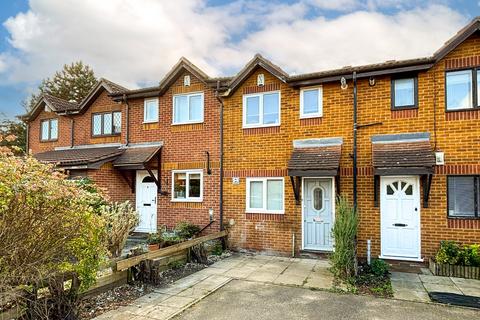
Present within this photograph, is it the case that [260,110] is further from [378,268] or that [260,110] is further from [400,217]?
[378,268]

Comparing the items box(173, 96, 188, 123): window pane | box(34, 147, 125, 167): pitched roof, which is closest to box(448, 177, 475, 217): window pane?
box(173, 96, 188, 123): window pane

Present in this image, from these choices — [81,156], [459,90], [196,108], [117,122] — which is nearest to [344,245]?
[459,90]

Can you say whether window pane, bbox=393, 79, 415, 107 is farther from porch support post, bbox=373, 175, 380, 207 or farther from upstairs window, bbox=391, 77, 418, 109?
porch support post, bbox=373, 175, 380, 207

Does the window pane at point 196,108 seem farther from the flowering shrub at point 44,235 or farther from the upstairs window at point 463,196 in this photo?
the upstairs window at point 463,196

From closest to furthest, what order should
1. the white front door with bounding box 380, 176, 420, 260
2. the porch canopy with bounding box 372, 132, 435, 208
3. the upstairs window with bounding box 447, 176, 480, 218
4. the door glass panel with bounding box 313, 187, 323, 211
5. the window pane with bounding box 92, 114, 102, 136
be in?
1. the porch canopy with bounding box 372, 132, 435, 208
2. the upstairs window with bounding box 447, 176, 480, 218
3. the white front door with bounding box 380, 176, 420, 260
4. the door glass panel with bounding box 313, 187, 323, 211
5. the window pane with bounding box 92, 114, 102, 136

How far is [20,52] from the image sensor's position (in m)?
16.3

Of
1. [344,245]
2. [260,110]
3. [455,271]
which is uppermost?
[260,110]

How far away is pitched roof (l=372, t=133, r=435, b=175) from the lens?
805 cm

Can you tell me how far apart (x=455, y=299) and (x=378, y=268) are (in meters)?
1.86

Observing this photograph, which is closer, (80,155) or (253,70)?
(253,70)

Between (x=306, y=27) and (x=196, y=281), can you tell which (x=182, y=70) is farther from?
(x=196, y=281)

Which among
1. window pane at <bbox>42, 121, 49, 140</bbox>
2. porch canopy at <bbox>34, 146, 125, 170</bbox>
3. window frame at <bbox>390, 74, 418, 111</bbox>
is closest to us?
window frame at <bbox>390, 74, 418, 111</bbox>

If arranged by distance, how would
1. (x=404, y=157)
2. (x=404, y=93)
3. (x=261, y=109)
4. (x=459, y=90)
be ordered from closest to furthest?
(x=404, y=157) < (x=459, y=90) < (x=404, y=93) < (x=261, y=109)

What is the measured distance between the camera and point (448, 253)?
26.0 ft
